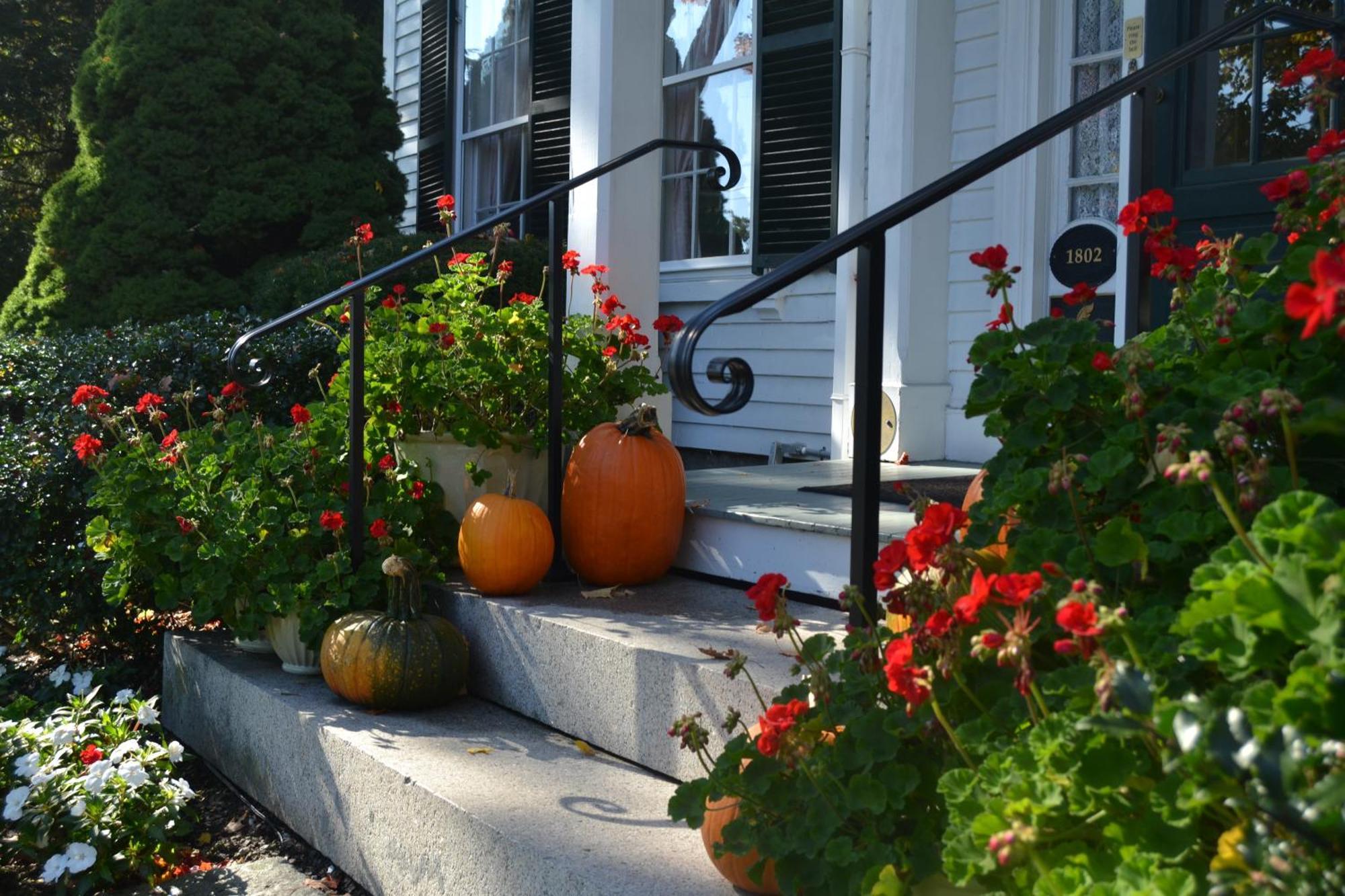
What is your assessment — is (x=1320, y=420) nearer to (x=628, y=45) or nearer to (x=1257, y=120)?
(x=1257, y=120)

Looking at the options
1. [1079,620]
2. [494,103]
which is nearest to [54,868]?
[1079,620]

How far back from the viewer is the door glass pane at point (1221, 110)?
3.05 metres

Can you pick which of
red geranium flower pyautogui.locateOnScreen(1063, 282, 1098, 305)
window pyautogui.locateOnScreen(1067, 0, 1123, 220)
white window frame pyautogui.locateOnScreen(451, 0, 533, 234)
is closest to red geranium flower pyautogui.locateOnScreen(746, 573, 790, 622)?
red geranium flower pyautogui.locateOnScreen(1063, 282, 1098, 305)

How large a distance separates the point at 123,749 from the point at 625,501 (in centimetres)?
125

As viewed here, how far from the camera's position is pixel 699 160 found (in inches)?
251

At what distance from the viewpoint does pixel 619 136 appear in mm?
3766

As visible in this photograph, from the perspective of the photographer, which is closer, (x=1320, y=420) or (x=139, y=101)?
(x=1320, y=420)

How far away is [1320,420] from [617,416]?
2493 millimetres

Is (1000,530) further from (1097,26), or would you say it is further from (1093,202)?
(1097,26)

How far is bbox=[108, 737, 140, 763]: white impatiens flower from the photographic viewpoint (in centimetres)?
258

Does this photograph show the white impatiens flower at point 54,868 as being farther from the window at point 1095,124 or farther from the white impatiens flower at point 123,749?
the window at point 1095,124

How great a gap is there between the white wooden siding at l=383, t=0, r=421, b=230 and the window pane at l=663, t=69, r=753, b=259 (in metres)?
2.98

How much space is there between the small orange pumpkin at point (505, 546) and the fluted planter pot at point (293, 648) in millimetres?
443

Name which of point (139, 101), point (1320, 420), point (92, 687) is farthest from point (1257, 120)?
point (139, 101)
